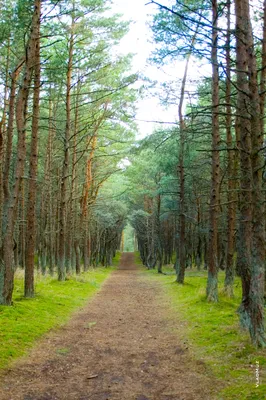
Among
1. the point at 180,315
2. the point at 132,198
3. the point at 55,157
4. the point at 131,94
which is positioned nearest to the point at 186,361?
the point at 180,315

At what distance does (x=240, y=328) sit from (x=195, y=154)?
13633 millimetres

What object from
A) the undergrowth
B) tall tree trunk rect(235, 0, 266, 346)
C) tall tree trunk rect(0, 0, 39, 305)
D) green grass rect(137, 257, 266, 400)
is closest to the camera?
green grass rect(137, 257, 266, 400)

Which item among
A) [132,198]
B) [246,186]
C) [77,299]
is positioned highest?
[132,198]

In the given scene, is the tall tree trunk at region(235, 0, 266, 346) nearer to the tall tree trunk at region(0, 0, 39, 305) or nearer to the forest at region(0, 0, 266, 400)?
the forest at region(0, 0, 266, 400)

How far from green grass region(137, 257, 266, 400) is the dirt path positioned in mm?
256

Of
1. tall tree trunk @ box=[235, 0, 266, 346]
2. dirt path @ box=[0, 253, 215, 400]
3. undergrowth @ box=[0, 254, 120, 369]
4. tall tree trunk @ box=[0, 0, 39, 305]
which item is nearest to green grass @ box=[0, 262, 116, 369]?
undergrowth @ box=[0, 254, 120, 369]

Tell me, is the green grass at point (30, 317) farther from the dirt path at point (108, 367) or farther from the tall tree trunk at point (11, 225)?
the tall tree trunk at point (11, 225)

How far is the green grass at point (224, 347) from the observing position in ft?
15.4

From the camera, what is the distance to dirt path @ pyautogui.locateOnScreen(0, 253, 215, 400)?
4738mm

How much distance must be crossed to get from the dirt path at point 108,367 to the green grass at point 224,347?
0.26 meters

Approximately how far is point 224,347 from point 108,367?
Answer: 2.03 metres

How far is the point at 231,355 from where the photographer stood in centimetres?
598

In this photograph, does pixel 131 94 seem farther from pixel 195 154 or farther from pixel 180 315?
pixel 180 315

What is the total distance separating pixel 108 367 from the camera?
582cm
